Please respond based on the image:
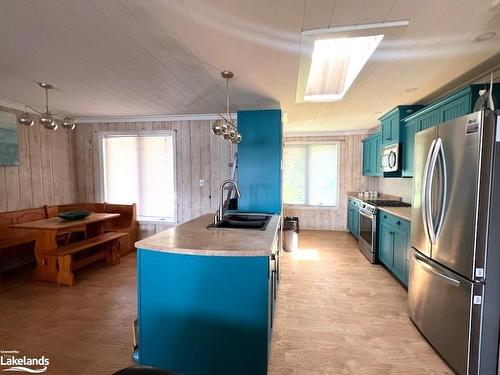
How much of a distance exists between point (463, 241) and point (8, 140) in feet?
18.1

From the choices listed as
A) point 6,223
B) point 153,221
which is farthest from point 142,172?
point 6,223

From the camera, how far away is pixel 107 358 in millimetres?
1894

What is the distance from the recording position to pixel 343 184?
5.84 m

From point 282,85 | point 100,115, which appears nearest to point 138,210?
point 100,115

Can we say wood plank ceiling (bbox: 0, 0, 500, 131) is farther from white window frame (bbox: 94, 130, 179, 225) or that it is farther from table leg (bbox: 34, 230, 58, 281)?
table leg (bbox: 34, 230, 58, 281)

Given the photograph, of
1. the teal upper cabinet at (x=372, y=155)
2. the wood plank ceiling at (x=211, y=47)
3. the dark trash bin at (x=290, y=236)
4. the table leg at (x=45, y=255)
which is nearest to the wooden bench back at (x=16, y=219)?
the table leg at (x=45, y=255)

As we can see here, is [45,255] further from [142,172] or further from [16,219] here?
[142,172]

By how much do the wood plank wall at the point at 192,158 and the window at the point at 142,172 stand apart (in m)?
0.14

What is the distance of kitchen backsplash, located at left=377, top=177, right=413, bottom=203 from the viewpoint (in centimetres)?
411

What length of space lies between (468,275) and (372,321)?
107 centimetres

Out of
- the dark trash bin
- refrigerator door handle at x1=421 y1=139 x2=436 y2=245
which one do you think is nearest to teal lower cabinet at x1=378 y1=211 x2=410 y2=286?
refrigerator door handle at x1=421 y1=139 x2=436 y2=245

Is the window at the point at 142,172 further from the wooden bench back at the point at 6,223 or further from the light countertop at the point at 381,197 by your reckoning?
the light countertop at the point at 381,197

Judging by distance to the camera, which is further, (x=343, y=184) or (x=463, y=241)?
(x=343, y=184)

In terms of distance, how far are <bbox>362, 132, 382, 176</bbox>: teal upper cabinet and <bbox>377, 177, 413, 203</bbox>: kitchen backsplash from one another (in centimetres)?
36
